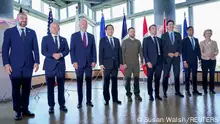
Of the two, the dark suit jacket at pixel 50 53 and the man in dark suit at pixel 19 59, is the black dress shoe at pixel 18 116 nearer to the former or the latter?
the man in dark suit at pixel 19 59

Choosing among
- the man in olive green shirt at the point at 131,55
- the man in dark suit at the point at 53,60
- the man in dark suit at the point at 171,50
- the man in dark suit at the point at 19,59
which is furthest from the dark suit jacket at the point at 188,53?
the man in dark suit at the point at 19,59

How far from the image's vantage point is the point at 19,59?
3.04 meters

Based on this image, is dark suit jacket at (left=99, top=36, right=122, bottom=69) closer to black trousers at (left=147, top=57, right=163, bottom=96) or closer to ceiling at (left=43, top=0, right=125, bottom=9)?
black trousers at (left=147, top=57, right=163, bottom=96)

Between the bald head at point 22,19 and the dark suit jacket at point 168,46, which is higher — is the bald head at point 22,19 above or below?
above

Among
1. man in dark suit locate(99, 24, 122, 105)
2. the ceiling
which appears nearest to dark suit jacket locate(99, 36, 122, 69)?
man in dark suit locate(99, 24, 122, 105)

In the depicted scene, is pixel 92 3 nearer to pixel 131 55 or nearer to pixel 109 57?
pixel 131 55

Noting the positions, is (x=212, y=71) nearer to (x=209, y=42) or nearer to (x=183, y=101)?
(x=209, y=42)

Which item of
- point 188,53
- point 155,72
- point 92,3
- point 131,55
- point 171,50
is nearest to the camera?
point 131,55

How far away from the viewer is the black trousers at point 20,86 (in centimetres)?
305

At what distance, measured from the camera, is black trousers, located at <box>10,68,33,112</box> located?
3.05 m

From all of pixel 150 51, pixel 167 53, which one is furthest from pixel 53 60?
pixel 167 53

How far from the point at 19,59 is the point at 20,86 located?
1.39ft

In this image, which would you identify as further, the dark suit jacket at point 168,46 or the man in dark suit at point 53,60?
the dark suit jacket at point 168,46

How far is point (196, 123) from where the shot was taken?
8.71 feet
